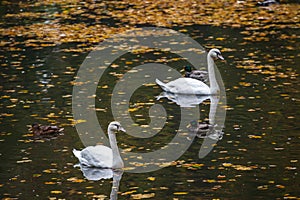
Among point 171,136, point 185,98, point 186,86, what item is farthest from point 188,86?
point 171,136

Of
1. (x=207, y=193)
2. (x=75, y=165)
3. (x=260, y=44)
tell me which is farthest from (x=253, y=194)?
(x=260, y=44)

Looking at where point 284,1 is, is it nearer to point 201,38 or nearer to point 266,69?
point 201,38

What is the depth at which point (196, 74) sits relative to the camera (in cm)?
1527

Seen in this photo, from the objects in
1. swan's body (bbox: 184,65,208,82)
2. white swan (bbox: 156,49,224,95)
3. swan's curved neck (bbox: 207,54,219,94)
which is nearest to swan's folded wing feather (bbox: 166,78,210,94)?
white swan (bbox: 156,49,224,95)

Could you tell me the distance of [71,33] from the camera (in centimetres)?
2042

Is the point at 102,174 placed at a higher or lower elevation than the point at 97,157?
lower

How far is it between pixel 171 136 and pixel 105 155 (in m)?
1.47

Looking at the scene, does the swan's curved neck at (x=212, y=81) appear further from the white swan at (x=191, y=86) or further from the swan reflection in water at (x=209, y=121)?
the swan reflection in water at (x=209, y=121)

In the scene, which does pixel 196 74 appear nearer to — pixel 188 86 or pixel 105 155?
pixel 188 86

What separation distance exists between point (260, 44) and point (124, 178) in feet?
28.7

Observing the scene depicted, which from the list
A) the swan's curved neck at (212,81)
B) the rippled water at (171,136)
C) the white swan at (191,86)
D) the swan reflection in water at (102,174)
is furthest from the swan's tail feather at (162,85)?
the swan reflection in water at (102,174)

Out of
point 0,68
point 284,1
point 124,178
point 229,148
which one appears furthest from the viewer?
point 284,1

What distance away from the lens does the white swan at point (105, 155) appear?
33.1 ft

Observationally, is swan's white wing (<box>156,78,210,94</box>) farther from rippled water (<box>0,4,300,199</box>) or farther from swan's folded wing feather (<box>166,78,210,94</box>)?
rippled water (<box>0,4,300,199</box>)
